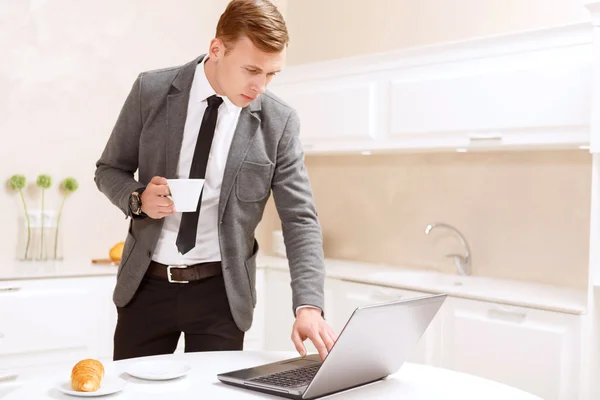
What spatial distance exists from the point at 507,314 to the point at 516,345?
0.42 ft

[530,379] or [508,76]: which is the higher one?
[508,76]

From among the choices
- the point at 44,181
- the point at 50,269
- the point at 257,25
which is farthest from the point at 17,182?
the point at 257,25

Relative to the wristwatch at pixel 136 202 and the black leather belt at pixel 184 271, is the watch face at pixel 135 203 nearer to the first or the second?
the wristwatch at pixel 136 202

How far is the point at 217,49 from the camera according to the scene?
1873 mm

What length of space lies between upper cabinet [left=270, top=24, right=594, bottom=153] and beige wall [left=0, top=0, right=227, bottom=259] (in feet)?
2.89

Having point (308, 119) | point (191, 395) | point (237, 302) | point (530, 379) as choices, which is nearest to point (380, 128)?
point (308, 119)

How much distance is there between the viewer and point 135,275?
1.95m

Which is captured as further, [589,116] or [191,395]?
[589,116]

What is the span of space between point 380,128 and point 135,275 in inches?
78.6

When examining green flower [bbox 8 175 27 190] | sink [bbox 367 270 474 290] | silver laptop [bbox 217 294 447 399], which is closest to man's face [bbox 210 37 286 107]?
silver laptop [bbox 217 294 447 399]

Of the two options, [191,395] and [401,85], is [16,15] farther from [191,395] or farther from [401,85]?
[191,395]

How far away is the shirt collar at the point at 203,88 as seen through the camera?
2.00 metres

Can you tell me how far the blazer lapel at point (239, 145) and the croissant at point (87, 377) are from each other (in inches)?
24.1

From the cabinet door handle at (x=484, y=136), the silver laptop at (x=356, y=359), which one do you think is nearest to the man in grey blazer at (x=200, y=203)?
the silver laptop at (x=356, y=359)
